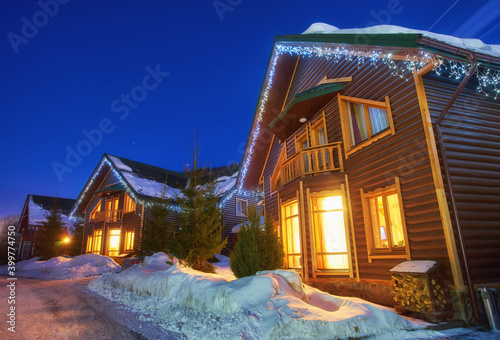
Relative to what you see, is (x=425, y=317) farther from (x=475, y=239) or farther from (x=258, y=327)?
(x=258, y=327)

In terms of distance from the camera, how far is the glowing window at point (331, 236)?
877 centimetres

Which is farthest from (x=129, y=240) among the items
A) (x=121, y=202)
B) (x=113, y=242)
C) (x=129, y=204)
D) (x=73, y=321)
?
(x=73, y=321)

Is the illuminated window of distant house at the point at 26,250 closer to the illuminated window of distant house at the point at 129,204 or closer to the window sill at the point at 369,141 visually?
the illuminated window of distant house at the point at 129,204

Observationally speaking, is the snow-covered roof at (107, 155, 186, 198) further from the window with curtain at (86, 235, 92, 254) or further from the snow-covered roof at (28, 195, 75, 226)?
the snow-covered roof at (28, 195, 75, 226)

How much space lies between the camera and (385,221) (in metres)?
7.33

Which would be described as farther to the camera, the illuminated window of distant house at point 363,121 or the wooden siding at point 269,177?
the wooden siding at point 269,177

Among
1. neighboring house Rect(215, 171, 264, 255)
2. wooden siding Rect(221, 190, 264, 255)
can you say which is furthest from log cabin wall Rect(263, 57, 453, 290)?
wooden siding Rect(221, 190, 264, 255)

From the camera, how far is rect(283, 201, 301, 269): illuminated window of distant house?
35.3 ft

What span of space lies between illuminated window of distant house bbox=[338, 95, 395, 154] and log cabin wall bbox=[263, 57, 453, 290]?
6.7 inches

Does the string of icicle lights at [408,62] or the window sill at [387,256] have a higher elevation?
the string of icicle lights at [408,62]

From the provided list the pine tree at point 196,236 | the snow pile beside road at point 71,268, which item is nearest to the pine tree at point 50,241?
the snow pile beside road at point 71,268

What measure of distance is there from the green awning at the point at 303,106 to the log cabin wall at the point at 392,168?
0.34 meters

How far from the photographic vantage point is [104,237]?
76.6 ft

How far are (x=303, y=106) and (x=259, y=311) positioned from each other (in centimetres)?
777
